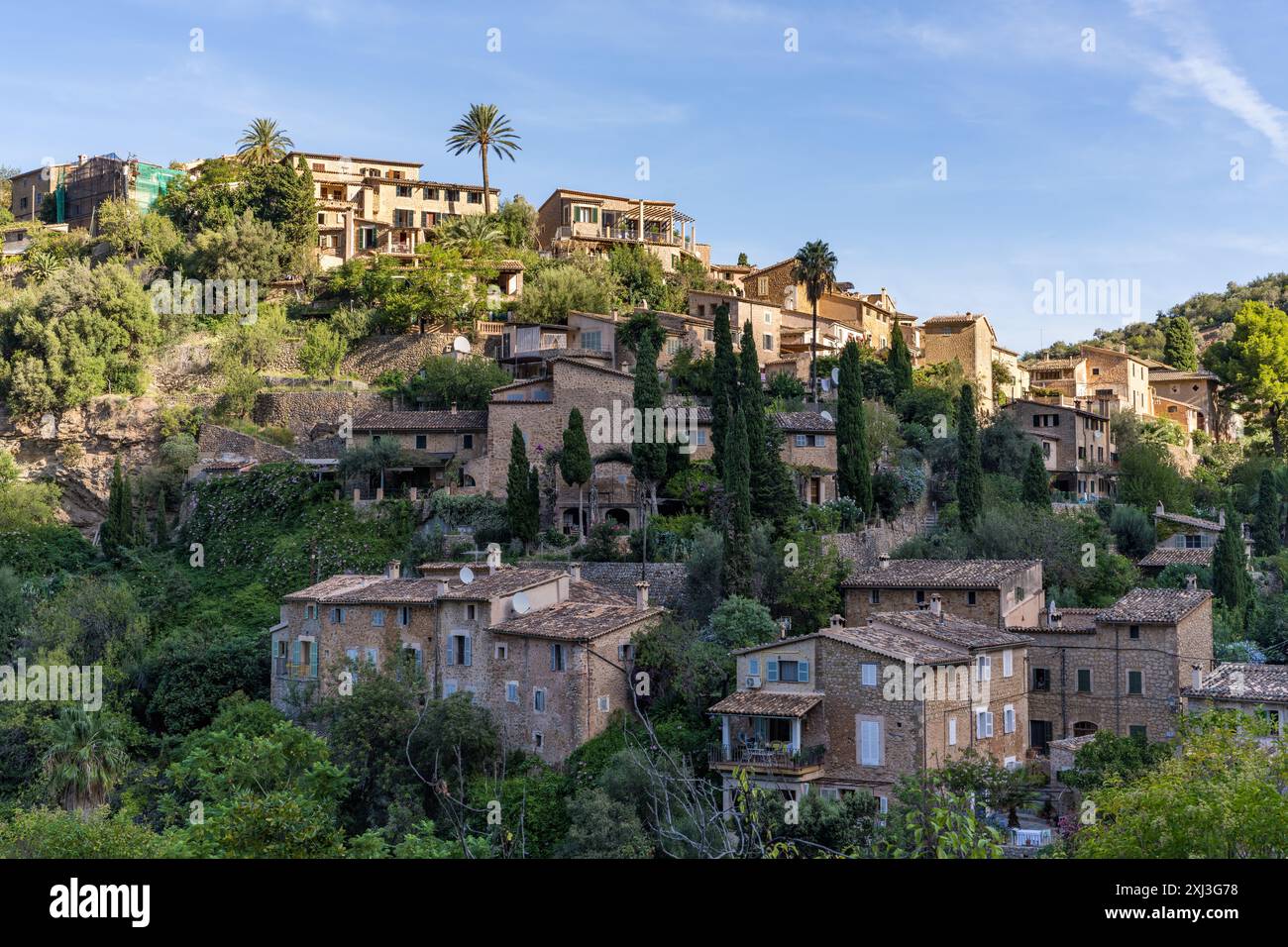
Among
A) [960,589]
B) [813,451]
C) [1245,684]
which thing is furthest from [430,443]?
[1245,684]

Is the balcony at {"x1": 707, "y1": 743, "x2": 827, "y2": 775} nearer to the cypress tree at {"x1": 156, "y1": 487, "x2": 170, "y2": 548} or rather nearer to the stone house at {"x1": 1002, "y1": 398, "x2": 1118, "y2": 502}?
the cypress tree at {"x1": 156, "y1": 487, "x2": 170, "y2": 548}

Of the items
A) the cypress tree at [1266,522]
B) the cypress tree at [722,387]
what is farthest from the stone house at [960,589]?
the cypress tree at [1266,522]

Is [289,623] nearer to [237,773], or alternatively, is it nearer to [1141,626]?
[237,773]

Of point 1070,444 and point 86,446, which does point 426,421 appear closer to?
point 86,446

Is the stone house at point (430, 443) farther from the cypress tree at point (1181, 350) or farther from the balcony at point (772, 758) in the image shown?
the cypress tree at point (1181, 350)

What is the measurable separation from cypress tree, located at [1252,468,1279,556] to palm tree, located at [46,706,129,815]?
127 ft

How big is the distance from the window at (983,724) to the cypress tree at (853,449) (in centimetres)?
1364

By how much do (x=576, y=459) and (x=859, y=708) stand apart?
17749 millimetres

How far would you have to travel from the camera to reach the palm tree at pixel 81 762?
37363 millimetres

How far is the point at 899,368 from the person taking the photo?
6009cm

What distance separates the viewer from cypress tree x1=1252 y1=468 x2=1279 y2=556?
4975 centimetres

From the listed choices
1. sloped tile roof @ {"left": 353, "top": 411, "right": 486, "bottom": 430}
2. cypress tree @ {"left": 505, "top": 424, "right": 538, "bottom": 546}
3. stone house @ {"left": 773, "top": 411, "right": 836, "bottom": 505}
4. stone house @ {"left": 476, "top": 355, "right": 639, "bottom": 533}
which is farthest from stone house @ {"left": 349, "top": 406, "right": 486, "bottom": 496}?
stone house @ {"left": 773, "top": 411, "right": 836, "bottom": 505}
